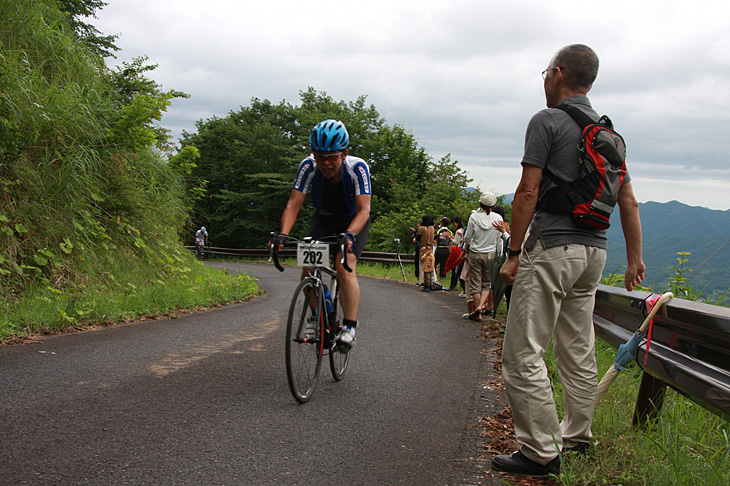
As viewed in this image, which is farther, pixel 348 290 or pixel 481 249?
pixel 481 249

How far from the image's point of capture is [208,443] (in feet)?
11.0

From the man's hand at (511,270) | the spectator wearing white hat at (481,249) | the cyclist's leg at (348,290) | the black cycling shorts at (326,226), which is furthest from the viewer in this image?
the spectator wearing white hat at (481,249)

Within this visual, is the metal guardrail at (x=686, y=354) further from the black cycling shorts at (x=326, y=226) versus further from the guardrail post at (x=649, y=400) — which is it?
the black cycling shorts at (x=326, y=226)

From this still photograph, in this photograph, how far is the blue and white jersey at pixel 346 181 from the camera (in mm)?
4684

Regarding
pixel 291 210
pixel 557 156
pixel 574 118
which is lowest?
pixel 291 210

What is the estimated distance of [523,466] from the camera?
118 inches

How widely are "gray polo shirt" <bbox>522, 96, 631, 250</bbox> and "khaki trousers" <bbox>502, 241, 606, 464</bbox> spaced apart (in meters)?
0.05

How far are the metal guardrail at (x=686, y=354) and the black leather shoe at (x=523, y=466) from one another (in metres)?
0.74

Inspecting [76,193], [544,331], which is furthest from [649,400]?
[76,193]

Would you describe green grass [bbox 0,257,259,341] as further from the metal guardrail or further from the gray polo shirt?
the metal guardrail

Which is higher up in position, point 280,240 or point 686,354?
point 280,240

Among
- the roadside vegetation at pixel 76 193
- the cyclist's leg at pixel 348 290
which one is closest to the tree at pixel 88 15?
the roadside vegetation at pixel 76 193

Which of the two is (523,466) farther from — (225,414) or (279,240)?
(279,240)

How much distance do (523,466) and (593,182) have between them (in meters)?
1.54
